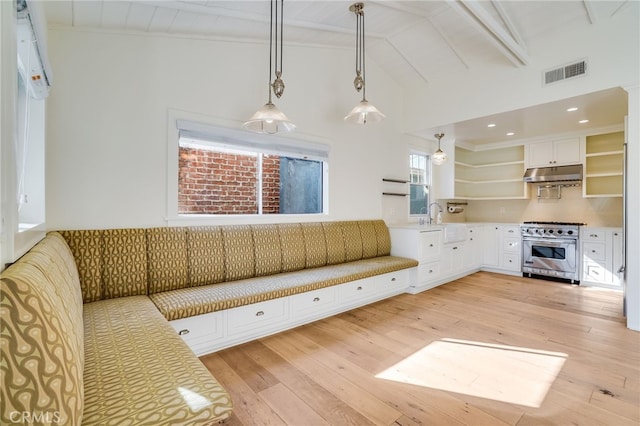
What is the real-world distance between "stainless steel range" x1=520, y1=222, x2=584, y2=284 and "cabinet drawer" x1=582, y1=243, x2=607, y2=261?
0.26ft

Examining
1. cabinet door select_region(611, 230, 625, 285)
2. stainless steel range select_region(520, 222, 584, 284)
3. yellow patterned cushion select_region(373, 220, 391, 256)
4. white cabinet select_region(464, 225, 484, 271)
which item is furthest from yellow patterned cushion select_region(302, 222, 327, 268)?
cabinet door select_region(611, 230, 625, 285)

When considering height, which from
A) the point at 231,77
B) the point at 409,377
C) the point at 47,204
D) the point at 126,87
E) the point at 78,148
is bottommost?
the point at 409,377

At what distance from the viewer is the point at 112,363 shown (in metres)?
1.28

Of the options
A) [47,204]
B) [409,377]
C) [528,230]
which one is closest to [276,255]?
[409,377]

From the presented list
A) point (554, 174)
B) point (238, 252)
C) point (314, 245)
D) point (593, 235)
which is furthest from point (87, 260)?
point (554, 174)

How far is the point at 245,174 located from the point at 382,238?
2.07 metres

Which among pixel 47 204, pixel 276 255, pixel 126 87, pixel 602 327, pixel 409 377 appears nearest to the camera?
pixel 409 377

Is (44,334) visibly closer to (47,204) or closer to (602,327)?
(47,204)

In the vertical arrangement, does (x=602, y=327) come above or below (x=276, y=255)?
below

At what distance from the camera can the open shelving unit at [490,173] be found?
563 centimetres

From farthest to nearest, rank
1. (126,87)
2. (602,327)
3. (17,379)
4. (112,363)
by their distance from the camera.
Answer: (602,327) < (126,87) < (112,363) < (17,379)

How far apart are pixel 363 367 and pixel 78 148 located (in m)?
2.72

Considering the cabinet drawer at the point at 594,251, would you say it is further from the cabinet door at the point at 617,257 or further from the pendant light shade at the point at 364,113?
the pendant light shade at the point at 364,113

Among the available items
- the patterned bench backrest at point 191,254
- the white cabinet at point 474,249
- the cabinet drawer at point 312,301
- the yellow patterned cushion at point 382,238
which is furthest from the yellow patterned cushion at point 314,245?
the white cabinet at point 474,249
